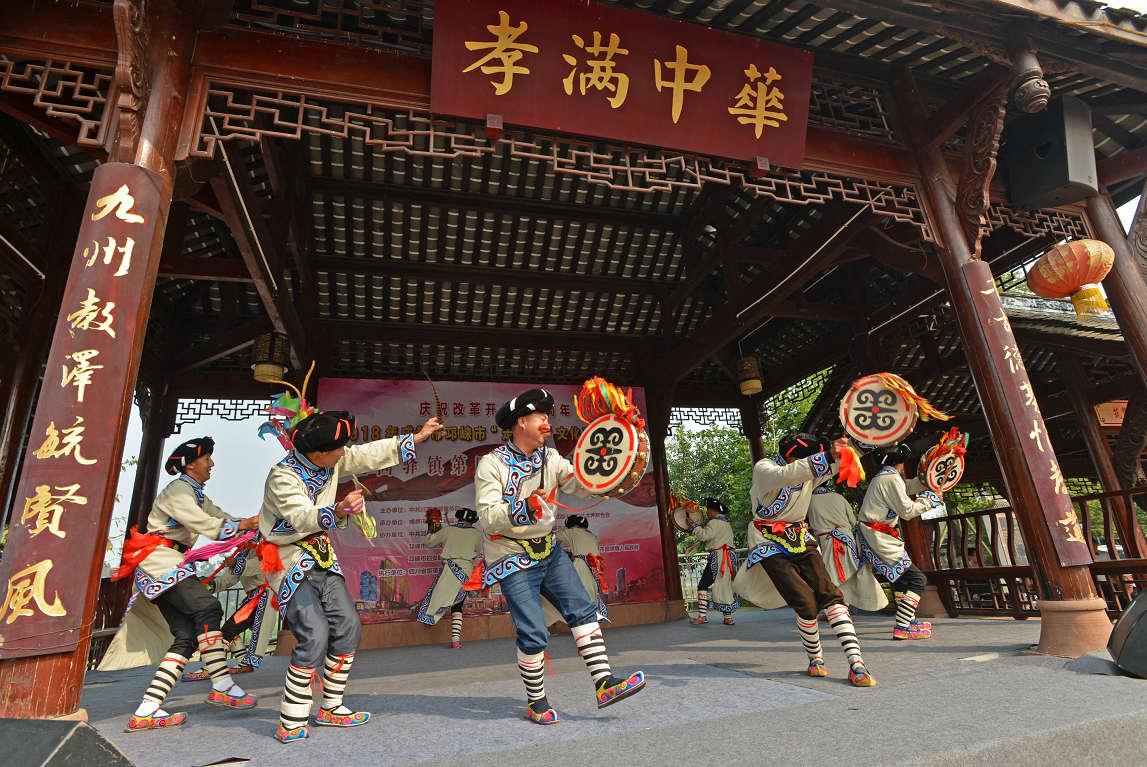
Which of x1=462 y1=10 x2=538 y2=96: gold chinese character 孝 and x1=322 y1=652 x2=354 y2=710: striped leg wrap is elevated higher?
x1=462 y1=10 x2=538 y2=96: gold chinese character 孝

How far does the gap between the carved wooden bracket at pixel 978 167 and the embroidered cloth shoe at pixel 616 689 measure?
13.1ft

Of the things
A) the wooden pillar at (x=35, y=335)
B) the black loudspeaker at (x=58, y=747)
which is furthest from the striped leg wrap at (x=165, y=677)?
the wooden pillar at (x=35, y=335)

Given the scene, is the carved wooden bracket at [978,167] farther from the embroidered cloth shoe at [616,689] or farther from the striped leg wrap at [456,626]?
the striped leg wrap at [456,626]

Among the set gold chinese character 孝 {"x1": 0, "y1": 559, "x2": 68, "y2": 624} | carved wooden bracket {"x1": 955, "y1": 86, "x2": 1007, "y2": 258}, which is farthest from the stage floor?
carved wooden bracket {"x1": 955, "y1": 86, "x2": 1007, "y2": 258}

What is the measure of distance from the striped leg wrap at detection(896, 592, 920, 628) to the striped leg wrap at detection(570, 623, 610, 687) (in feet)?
10.8

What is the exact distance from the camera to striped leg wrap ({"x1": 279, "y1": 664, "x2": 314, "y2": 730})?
265 centimetres

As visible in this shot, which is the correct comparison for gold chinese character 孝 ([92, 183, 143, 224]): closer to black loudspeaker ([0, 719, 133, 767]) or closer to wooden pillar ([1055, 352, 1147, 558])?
black loudspeaker ([0, 719, 133, 767])

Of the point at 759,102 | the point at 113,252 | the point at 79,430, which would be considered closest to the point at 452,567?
the point at 79,430

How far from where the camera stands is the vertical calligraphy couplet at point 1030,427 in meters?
3.83

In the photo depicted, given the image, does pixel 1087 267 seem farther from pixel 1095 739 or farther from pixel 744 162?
pixel 1095 739

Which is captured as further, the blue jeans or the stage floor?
the blue jeans

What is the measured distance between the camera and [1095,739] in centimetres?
225

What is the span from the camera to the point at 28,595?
90.2 inches

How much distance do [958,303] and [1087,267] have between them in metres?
0.99
